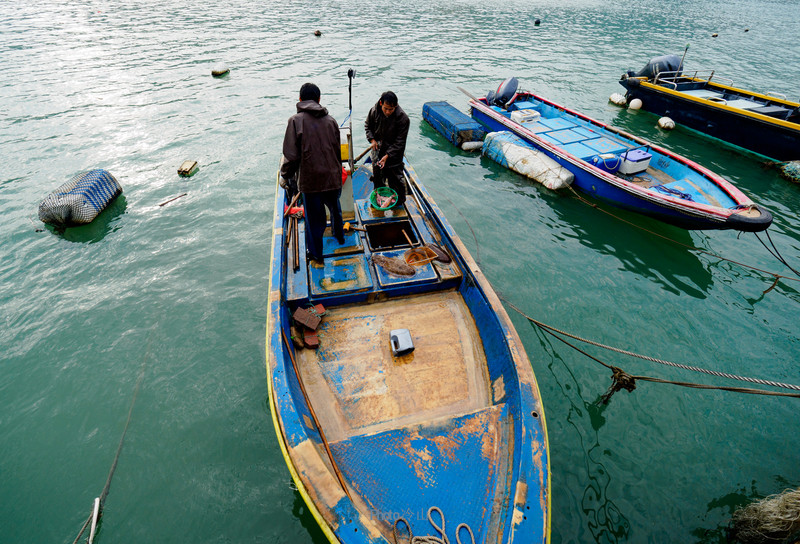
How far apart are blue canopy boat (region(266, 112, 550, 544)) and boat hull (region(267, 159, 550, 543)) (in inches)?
0.5

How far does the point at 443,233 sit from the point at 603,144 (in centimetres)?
794

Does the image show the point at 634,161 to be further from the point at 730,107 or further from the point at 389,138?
the point at 730,107

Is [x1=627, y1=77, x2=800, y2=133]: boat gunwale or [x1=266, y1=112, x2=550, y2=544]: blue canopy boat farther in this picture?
[x1=627, y1=77, x2=800, y2=133]: boat gunwale

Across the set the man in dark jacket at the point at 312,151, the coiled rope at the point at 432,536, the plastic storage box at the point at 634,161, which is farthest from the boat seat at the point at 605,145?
the coiled rope at the point at 432,536

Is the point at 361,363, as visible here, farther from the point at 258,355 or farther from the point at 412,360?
the point at 258,355

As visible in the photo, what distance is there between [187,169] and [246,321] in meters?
6.81

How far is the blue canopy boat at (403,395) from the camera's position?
303 centimetres

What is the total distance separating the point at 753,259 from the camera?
8.31 m

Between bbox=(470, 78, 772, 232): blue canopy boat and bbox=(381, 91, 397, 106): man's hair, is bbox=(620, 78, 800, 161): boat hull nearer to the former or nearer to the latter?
bbox=(470, 78, 772, 232): blue canopy boat

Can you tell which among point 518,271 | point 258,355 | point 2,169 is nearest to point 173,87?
point 2,169

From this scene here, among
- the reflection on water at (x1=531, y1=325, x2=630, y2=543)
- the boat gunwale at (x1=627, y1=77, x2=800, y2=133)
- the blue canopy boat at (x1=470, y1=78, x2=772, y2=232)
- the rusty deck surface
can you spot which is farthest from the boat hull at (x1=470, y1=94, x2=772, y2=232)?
the rusty deck surface

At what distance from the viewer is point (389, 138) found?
6.47 m

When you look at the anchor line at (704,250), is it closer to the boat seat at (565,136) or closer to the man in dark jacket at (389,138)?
the boat seat at (565,136)

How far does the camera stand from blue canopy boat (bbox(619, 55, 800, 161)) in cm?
1217
